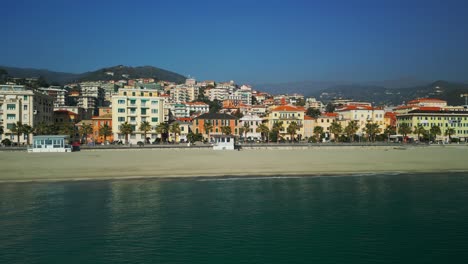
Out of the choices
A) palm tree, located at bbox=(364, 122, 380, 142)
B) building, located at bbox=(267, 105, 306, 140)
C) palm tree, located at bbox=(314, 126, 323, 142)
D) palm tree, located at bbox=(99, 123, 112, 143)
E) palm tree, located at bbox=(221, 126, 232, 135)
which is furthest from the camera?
building, located at bbox=(267, 105, 306, 140)

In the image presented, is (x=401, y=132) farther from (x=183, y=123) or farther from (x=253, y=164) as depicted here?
(x=253, y=164)

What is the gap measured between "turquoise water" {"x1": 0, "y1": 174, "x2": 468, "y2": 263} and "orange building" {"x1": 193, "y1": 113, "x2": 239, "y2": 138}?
59.2 meters

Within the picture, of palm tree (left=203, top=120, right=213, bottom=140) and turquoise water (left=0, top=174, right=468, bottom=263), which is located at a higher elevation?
palm tree (left=203, top=120, right=213, bottom=140)

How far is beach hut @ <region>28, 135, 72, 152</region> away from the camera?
187ft

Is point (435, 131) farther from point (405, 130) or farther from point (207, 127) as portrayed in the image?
point (207, 127)

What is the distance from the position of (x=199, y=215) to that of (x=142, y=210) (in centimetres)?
338

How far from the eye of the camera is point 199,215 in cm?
2223

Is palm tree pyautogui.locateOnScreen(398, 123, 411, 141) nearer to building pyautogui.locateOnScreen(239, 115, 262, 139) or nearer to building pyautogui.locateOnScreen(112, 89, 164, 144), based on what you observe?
building pyautogui.locateOnScreen(239, 115, 262, 139)

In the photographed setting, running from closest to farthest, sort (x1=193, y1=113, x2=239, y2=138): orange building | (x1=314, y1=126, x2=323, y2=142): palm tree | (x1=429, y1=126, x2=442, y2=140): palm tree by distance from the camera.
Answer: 1. (x1=429, y1=126, x2=442, y2=140): palm tree
2. (x1=314, y1=126, x2=323, y2=142): palm tree
3. (x1=193, y1=113, x2=239, y2=138): orange building

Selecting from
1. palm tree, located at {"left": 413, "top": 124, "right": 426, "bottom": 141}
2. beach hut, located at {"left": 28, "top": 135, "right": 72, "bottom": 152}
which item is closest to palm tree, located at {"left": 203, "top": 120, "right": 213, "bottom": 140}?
beach hut, located at {"left": 28, "top": 135, "right": 72, "bottom": 152}

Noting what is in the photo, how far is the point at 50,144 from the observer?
189 feet

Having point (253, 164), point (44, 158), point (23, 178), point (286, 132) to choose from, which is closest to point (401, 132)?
point (286, 132)

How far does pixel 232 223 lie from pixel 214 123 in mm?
71285

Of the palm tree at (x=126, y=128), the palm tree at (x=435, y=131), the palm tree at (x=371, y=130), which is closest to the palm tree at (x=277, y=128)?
the palm tree at (x=371, y=130)
